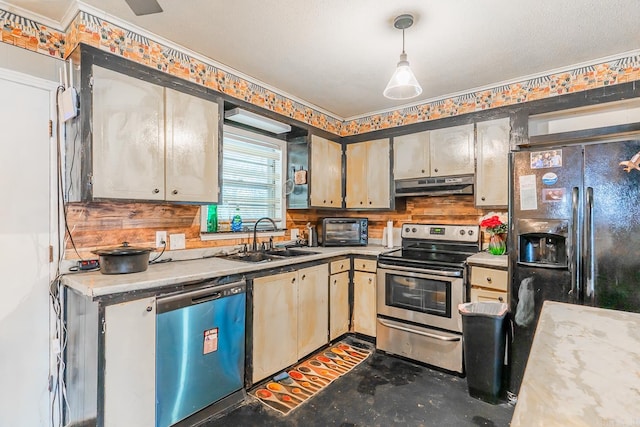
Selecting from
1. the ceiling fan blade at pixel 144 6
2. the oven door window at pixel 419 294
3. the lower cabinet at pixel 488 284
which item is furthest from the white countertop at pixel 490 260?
the ceiling fan blade at pixel 144 6

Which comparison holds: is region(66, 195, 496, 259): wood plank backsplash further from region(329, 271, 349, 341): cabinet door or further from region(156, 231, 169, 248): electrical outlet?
region(329, 271, 349, 341): cabinet door

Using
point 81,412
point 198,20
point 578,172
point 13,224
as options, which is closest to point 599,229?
point 578,172

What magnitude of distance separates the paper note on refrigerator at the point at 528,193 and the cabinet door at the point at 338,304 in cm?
172

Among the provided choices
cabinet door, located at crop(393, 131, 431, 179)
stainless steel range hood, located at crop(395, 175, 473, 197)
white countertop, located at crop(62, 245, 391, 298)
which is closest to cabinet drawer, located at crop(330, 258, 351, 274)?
white countertop, located at crop(62, 245, 391, 298)

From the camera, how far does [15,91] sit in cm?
187

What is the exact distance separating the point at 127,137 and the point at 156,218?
67cm

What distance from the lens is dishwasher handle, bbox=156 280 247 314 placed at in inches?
72.2

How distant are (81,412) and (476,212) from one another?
11.2 ft

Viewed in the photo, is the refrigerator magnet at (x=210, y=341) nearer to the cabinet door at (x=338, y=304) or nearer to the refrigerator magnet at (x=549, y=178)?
the cabinet door at (x=338, y=304)

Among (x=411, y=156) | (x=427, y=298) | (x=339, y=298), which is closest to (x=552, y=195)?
(x=427, y=298)

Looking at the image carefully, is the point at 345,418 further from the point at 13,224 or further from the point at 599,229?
the point at 13,224

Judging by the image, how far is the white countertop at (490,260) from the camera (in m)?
2.51

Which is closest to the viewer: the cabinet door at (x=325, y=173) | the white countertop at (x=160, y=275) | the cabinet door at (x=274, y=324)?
the white countertop at (x=160, y=275)

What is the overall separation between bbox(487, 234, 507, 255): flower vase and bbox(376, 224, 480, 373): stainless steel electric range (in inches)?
9.1
